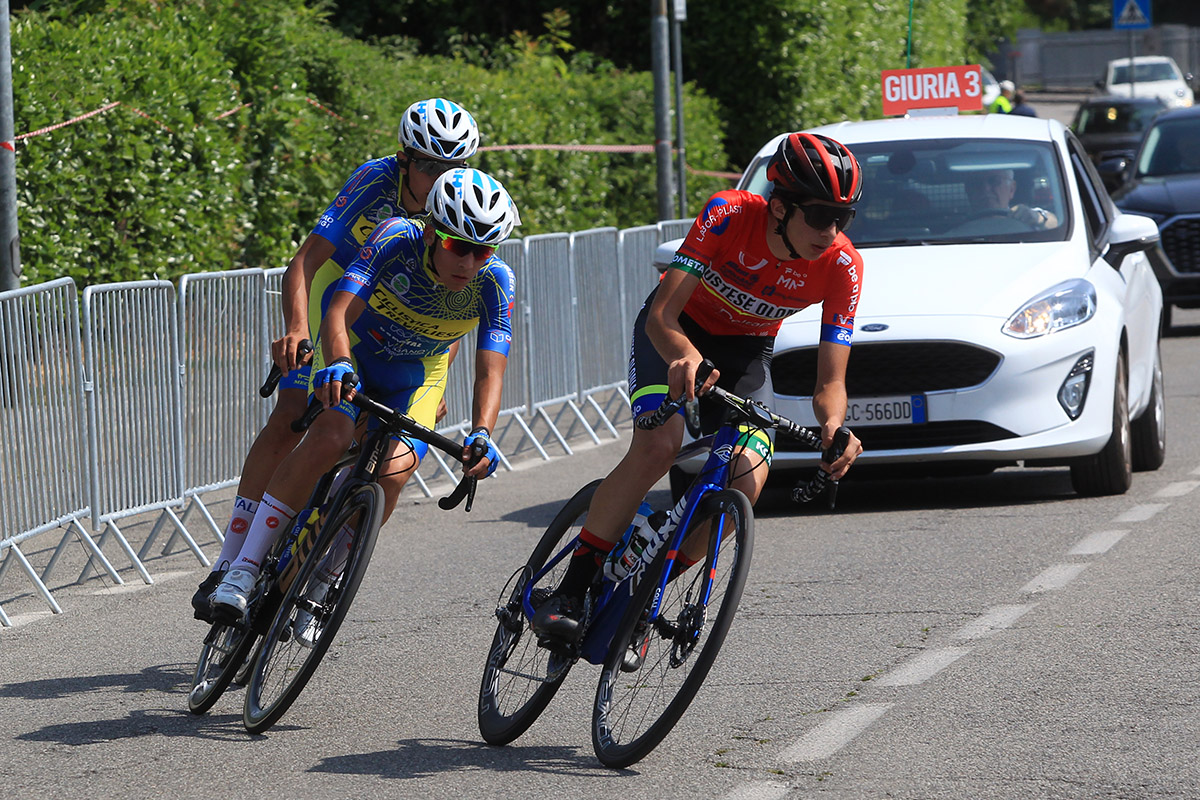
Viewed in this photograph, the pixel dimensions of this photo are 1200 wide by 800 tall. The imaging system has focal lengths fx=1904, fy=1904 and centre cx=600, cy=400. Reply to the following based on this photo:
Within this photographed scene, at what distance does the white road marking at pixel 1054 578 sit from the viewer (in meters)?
7.55

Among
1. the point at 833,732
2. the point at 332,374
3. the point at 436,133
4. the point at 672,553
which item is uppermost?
the point at 436,133

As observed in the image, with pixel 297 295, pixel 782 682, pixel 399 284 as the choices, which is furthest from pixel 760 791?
pixel 297 295

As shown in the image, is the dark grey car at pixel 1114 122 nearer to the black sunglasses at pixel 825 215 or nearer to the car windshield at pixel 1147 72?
the car windshield at pixel 1147 72

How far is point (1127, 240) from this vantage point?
32.2 feet

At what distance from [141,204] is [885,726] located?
8.92m

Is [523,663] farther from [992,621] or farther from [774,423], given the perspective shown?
[992,621]

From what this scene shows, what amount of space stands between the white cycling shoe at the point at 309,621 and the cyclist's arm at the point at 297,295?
81 centimetres

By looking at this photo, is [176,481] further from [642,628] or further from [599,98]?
[599,98]

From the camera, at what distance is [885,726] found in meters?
5.62

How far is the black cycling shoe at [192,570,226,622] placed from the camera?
6055mm

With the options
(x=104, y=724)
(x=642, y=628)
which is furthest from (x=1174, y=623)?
(x=104, y=724)

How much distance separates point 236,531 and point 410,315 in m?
1.05

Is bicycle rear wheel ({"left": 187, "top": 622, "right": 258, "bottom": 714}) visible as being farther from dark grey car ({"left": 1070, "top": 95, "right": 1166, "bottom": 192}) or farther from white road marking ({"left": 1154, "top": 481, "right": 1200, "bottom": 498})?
dark grey car ({"left": 1070, "top": 95, "right": 1166, "bottom": 192})

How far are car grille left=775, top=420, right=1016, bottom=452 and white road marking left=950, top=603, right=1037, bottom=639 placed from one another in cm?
198
